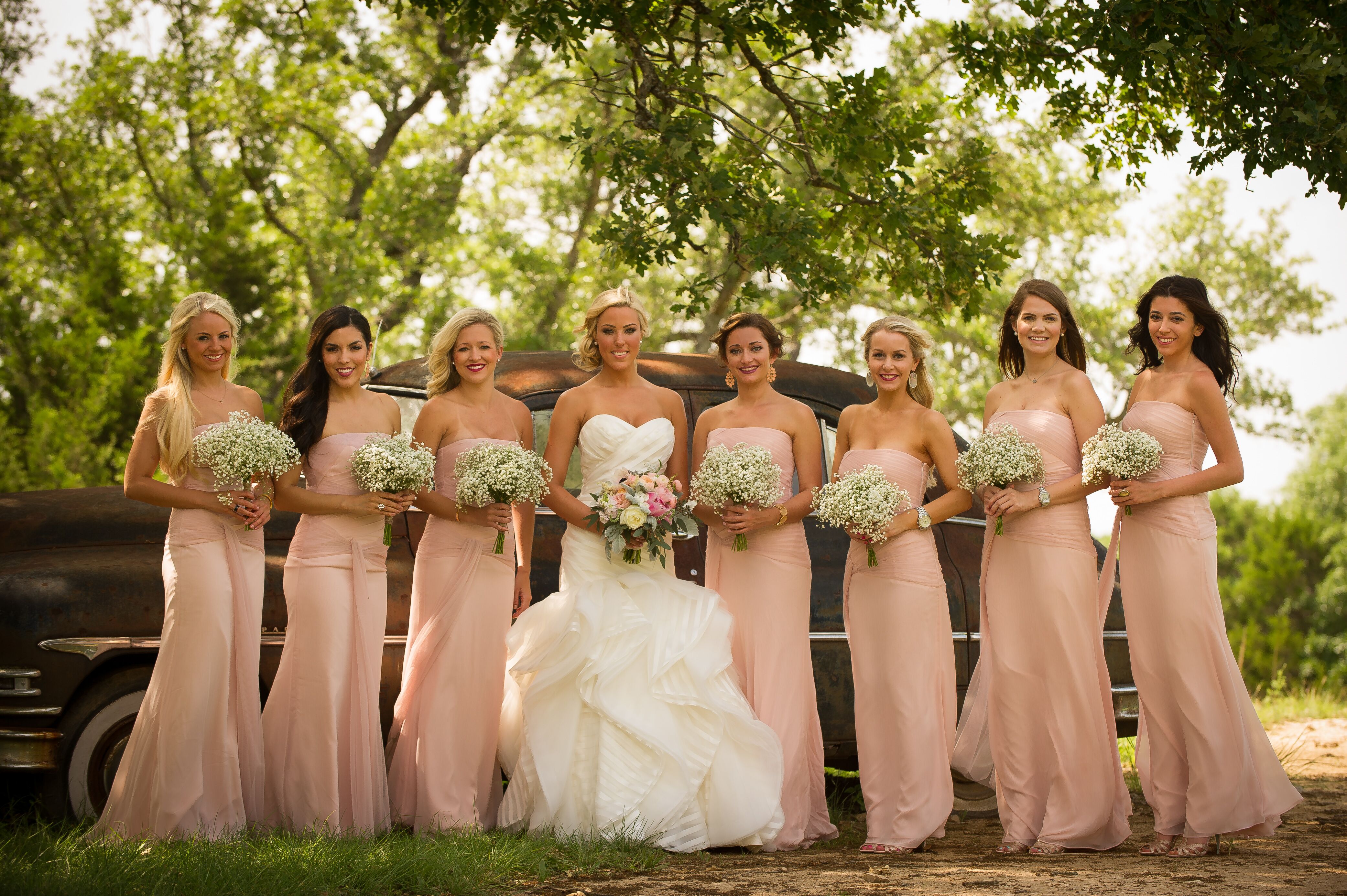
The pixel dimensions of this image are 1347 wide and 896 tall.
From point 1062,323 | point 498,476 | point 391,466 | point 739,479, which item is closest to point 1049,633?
point 1062,323

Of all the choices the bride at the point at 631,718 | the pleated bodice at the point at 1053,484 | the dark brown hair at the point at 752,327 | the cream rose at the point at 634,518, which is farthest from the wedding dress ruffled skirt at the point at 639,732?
the pleated bodice at the point at 1053,484

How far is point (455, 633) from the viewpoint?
521 centimetres

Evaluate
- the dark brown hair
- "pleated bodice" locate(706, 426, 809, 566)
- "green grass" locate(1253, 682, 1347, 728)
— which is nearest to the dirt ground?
"pleated bodice" locate(706, 426, 809, 566)

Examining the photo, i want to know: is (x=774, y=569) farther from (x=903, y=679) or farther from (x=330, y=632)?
(x=330, y=632)

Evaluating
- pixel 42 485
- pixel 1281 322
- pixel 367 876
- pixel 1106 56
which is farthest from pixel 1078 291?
pixel 367 876

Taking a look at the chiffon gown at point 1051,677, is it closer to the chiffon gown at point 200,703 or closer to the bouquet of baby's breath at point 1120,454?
the bouquet of baby's breath at point 1120,454

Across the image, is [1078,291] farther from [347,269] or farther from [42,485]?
[42,485]

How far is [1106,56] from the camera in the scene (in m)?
6.80

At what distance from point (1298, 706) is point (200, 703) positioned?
1099 centimetres

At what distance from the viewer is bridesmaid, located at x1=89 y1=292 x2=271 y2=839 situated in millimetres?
4797

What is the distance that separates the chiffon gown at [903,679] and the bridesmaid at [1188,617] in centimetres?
85

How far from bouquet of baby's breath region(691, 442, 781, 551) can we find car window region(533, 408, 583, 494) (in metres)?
0.78

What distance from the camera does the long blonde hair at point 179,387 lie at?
4973mm

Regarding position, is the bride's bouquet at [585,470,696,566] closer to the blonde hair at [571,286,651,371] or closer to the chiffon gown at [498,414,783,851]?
the chiffon gown at [498,414,783,851]
